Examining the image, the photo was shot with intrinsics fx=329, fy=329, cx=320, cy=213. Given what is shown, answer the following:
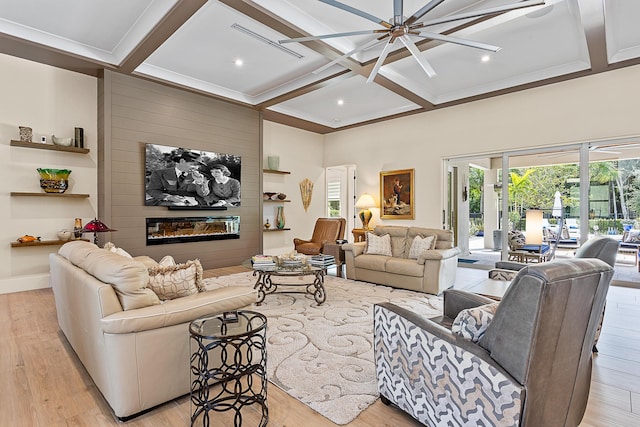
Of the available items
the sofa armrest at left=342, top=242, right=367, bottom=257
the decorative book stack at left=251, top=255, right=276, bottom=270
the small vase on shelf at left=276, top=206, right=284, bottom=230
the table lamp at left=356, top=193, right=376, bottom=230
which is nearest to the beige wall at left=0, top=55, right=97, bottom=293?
the decorative book stack at left=251, top=255, right=276, bottom=270

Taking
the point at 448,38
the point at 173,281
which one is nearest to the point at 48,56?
the point at 173,281

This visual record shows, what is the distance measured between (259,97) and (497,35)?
4.03m

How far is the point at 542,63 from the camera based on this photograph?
16.0 feet

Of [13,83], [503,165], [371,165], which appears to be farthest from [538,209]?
[13,83]

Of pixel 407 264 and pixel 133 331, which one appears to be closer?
pixel 133 331

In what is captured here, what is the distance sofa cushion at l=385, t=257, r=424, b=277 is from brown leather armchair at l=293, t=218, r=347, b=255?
179 centimetres

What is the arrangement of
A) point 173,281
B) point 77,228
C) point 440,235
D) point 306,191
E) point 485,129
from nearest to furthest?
point 173,281, point 77,228, point 440,235, point 485,129, point 306,191

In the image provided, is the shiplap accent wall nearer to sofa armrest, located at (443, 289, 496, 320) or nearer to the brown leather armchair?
the brown leather armchair

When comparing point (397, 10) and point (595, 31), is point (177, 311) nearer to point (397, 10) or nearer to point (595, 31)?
point (397, 10)

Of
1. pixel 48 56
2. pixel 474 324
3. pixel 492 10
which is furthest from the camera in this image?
pixel 48 56

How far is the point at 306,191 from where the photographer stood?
8.40 meters

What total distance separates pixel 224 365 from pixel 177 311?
429mm

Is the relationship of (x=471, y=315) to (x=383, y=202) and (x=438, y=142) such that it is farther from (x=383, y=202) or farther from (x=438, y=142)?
(x=383, y=202)

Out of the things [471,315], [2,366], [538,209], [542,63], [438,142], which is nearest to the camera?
[471,315]
